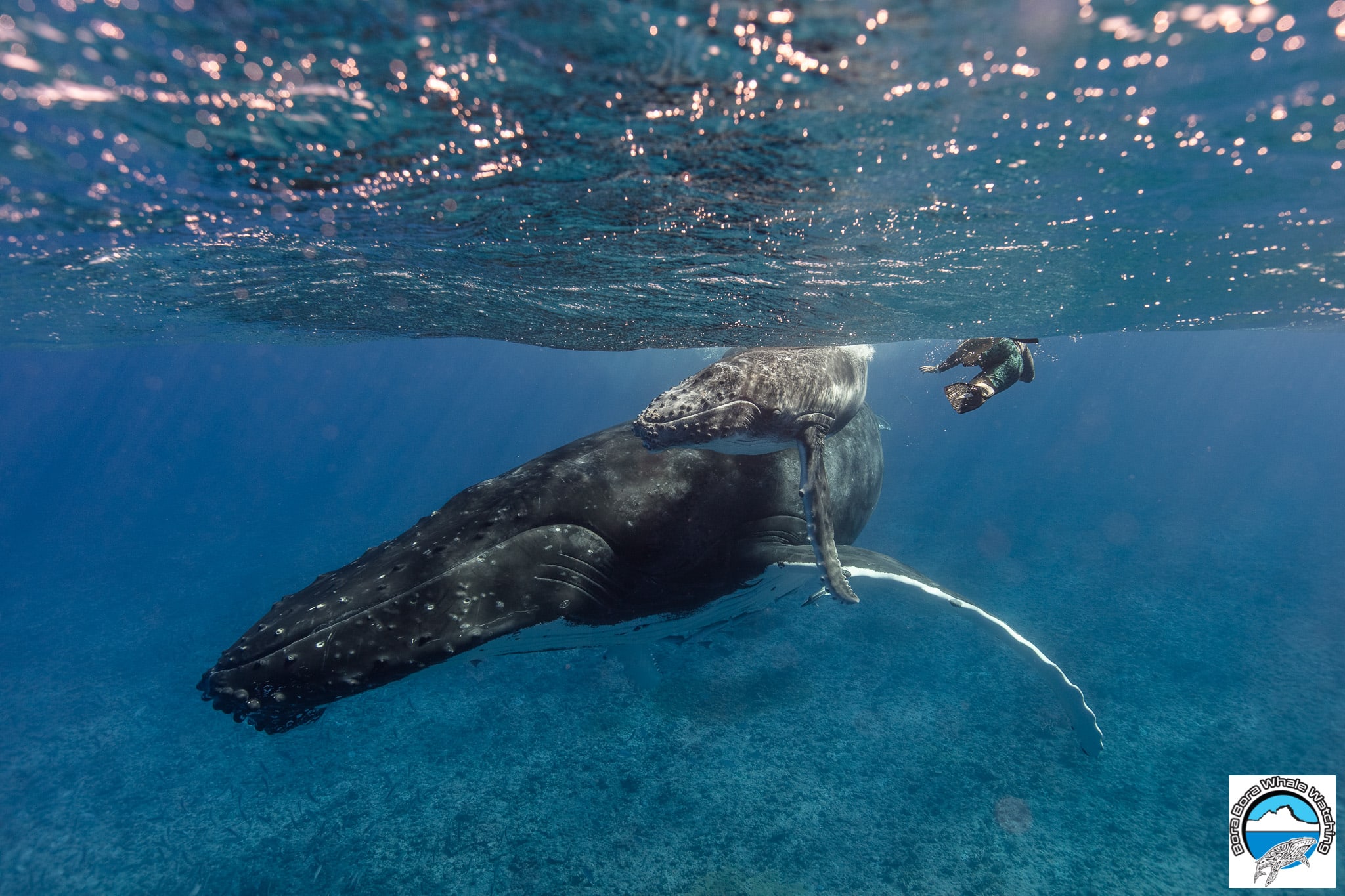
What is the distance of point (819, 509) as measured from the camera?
7297 mm

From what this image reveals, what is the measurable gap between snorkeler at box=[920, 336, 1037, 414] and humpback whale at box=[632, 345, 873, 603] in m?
1.87

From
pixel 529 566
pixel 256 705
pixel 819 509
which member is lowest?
pixel 819 509

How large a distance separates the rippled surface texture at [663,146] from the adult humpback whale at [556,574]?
11.6ft

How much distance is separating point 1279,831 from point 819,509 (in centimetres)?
982

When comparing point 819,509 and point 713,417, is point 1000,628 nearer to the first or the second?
point 819,509

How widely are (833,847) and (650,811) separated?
3273 mm

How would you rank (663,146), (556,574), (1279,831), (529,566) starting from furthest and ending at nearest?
(1279,831), (663,146), (556,574), (529,566)

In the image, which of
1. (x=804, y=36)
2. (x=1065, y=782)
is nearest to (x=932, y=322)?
(x=1065, y=782)

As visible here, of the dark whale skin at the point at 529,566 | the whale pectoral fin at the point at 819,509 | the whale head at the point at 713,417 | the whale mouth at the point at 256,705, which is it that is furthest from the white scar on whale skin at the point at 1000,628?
the whale mouth at the point at 256,705

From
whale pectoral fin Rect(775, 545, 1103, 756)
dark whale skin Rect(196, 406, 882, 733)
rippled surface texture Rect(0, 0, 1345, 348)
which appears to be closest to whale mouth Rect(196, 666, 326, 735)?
dark whale skin Rect(196, 406, 882, 733)

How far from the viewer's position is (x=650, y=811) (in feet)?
34.6

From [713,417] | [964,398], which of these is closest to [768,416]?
[713,417]

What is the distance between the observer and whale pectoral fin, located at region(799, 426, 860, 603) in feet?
22.6

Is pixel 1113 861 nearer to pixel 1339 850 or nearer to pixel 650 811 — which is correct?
pixel 1339 850
